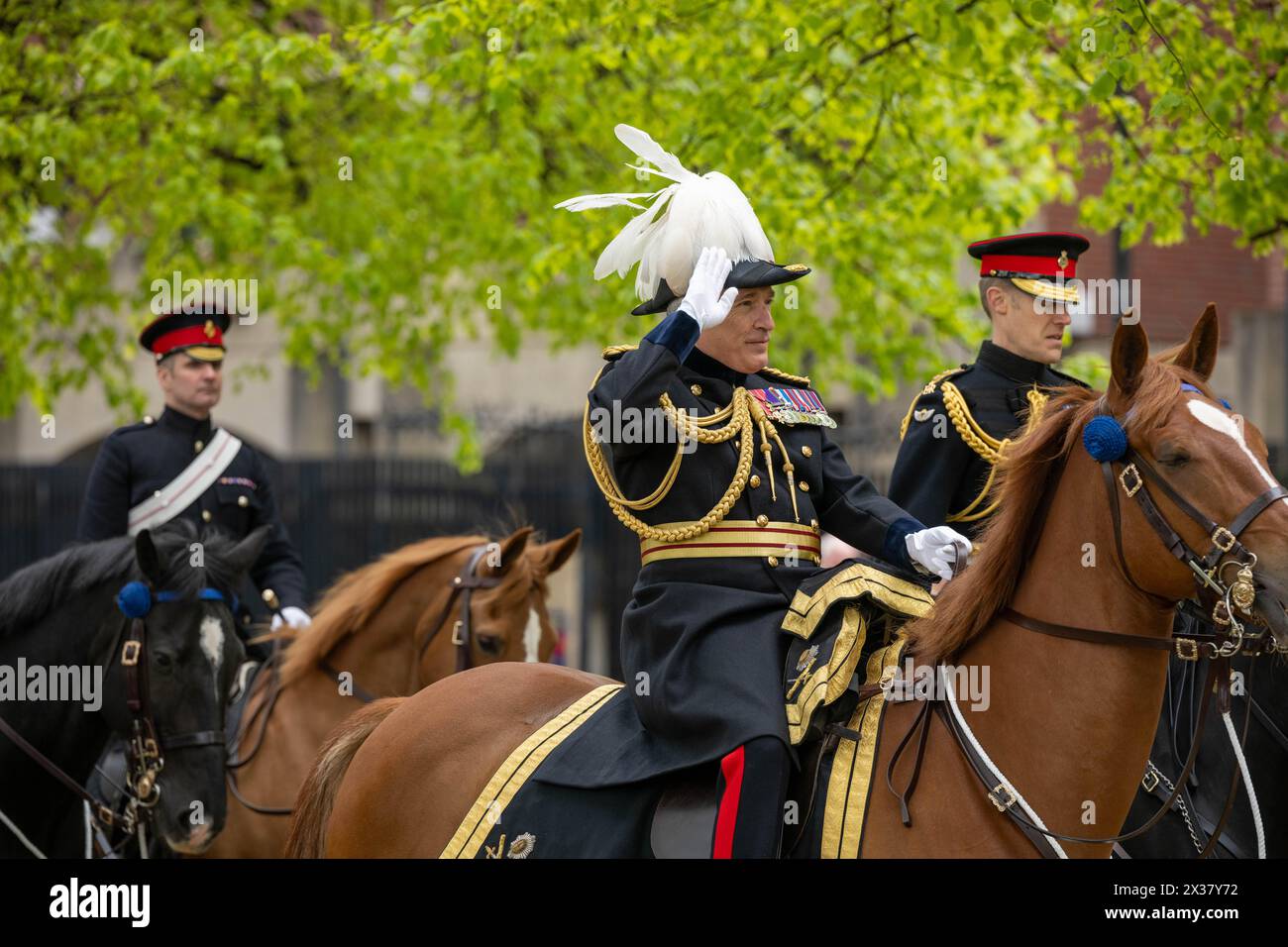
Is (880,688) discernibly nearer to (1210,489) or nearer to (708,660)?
(708,660)

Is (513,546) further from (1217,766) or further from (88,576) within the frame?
(1217,766)

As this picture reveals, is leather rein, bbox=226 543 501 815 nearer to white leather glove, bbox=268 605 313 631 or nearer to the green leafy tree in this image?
white leather glove, bbox=268 605 313 631

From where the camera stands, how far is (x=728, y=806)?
407 centimetres

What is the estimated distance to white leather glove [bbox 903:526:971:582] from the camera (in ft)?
14.2

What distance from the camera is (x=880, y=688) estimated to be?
13.7 ft

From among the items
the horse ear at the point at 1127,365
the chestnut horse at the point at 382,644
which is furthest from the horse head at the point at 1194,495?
the chestnut horse at the point at 382,644

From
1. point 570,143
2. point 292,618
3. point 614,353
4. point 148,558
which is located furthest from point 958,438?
point 570,143

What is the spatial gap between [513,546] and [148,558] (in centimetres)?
178

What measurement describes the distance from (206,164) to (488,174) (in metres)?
2.05

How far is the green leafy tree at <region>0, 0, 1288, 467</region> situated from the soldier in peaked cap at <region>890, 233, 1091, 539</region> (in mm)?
1358

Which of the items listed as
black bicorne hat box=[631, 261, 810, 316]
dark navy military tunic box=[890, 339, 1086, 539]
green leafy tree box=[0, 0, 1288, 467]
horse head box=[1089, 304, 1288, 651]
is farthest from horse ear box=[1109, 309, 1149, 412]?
green leafy tree box=[0, 0, 1288, 467]

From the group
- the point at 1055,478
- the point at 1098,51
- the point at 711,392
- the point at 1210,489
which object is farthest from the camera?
the point at 1098,51

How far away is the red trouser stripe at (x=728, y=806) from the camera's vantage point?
159 inches

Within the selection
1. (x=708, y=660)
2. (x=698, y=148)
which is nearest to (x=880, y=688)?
(x=708, y=660)
